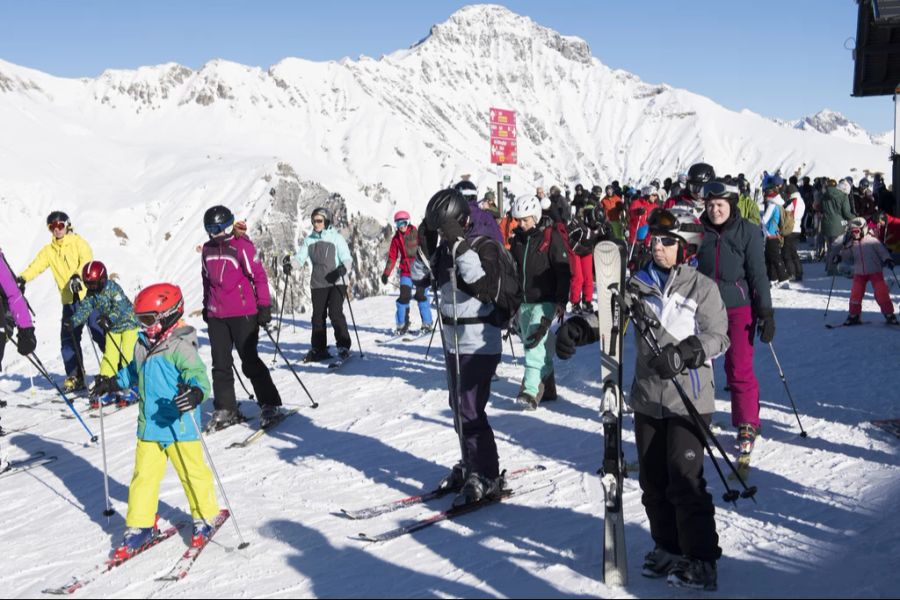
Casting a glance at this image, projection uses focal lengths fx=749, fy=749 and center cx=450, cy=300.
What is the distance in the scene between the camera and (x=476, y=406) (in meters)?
5.15

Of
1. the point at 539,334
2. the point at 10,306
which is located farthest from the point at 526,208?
the point at 10,306

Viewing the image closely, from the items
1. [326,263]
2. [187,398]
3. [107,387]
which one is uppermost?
[326,263]

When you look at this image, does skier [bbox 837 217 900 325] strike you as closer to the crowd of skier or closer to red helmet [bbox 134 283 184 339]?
the crowd of skier

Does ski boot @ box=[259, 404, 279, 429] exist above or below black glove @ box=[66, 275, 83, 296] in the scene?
below

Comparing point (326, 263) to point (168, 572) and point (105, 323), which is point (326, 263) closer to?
point (105, 323)

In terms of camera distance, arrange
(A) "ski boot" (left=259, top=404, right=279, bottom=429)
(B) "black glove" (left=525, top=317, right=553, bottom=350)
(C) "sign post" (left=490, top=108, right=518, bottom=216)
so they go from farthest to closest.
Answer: (C) "sign post" (left=490, top=108, right=518, bottom=216), (A) "ski boot" (left=259, top=404, right=279, bottom=429), (B) "black glove" (left=525, top=317, right=553, bottom=350)

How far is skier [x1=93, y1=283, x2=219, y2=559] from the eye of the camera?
4.91 meters

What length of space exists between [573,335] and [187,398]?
236 cm

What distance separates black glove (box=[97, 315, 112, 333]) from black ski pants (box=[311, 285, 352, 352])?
2.92 metres

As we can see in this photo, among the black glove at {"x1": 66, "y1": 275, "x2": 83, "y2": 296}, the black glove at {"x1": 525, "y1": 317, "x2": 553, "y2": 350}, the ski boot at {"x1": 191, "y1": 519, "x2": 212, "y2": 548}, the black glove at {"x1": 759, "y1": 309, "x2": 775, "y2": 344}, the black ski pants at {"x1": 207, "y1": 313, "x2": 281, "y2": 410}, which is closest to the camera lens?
the ski boot at {"x1": 191, "y1": 519, "x2": 212, "y2": 548}

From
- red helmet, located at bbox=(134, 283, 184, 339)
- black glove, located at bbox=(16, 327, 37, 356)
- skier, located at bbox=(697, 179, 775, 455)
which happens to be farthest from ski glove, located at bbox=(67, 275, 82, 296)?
skier, located at bbox=(697, 179, 775, 455)

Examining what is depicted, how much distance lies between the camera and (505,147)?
18.8 metres

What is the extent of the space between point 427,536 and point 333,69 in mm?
110284

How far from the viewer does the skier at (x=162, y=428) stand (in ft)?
16.1
